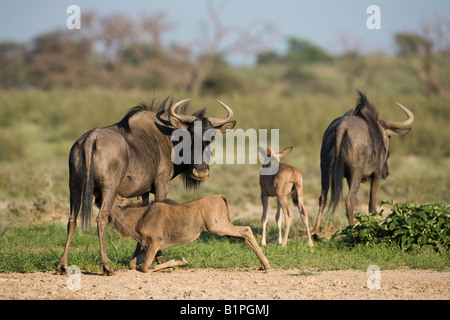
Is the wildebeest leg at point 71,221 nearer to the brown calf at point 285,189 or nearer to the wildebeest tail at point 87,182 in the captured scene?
the wildebeest tail at point 87,182

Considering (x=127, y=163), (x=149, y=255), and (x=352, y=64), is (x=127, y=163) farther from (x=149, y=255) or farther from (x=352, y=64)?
(x=352, y=64)

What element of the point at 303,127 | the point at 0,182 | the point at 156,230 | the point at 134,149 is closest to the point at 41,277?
the point at 156,230

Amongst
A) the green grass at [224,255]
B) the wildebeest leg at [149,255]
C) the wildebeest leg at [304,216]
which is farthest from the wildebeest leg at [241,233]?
the wildebeest leg at [304,216]

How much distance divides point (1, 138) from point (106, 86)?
71.8 ft

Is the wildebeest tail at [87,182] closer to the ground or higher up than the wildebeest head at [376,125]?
closer to the ground

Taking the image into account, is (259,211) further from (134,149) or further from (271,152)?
(134,149)

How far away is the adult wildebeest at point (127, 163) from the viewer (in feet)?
21.0

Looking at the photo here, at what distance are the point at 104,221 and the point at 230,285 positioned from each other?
152 centimetres

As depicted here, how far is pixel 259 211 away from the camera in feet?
36.9

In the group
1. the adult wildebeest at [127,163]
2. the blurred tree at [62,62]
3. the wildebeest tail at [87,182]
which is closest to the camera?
the wildebeest tail at [87,182]

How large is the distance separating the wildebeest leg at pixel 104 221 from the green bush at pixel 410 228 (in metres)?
3.15

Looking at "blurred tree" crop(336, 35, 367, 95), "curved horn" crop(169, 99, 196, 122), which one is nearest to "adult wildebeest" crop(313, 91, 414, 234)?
"curved horn" crop(169, 99, 196, 122)

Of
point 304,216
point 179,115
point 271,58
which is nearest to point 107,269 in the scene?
point 179,115
